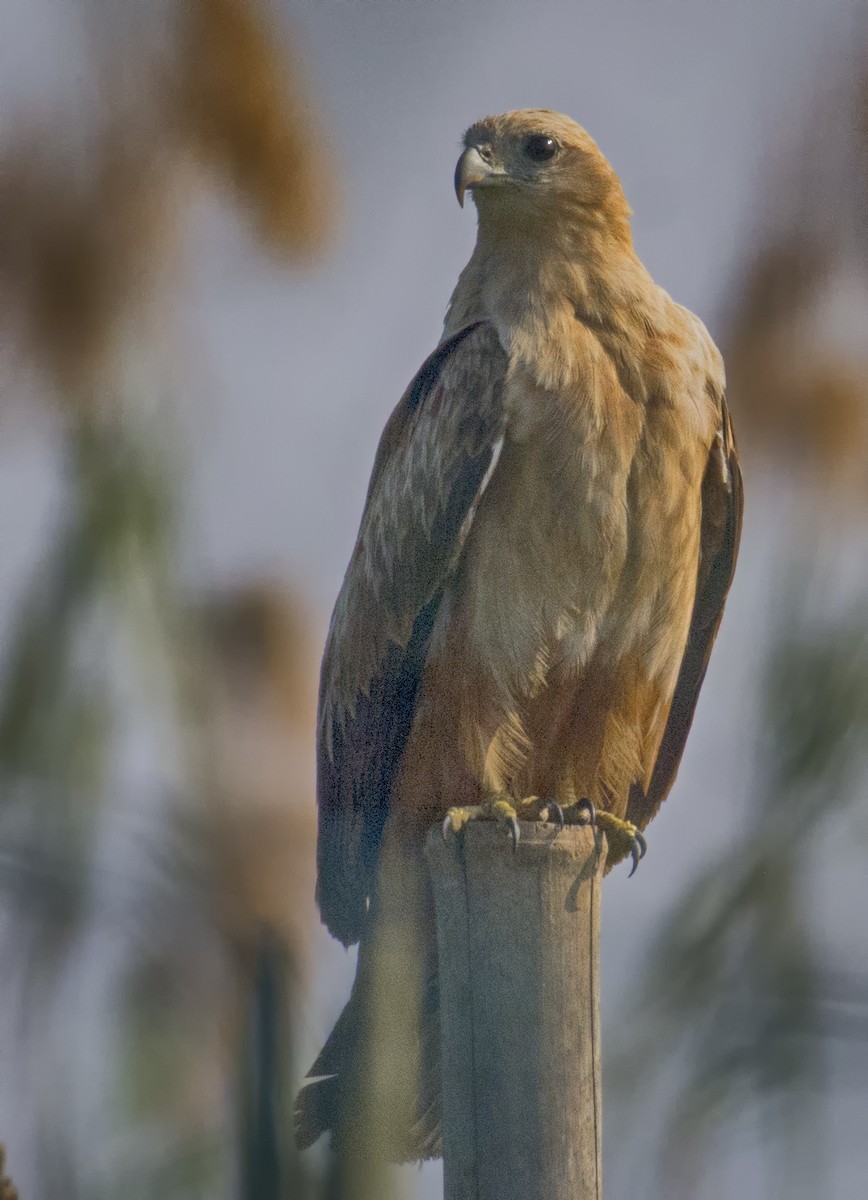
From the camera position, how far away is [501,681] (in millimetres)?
3803

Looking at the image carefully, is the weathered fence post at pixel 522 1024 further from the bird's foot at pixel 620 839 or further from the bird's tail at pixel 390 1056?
the bird's foot at pixel 620 839

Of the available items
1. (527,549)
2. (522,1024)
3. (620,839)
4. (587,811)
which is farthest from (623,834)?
(522,1024)

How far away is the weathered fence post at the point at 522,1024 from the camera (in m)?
2.35

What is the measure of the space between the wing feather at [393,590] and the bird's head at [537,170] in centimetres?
41

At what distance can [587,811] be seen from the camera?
356 cm

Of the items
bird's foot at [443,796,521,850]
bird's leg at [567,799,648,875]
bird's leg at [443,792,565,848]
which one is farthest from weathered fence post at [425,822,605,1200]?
bird's leg at [567,799,648,875]

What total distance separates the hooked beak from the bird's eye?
0.11 meters

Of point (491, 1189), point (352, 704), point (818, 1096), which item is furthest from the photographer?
point (352, 704)

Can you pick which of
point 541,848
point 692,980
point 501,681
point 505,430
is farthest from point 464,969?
point 505,430

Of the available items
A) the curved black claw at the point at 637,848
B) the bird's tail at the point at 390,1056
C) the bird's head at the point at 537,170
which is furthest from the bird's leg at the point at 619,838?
the bird's head at the point at 537,170

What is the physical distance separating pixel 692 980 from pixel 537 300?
241 cm

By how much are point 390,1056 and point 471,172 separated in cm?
228

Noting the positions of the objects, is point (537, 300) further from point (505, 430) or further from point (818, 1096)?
point (818, 1096)

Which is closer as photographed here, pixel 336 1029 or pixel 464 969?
pixel 464 969
